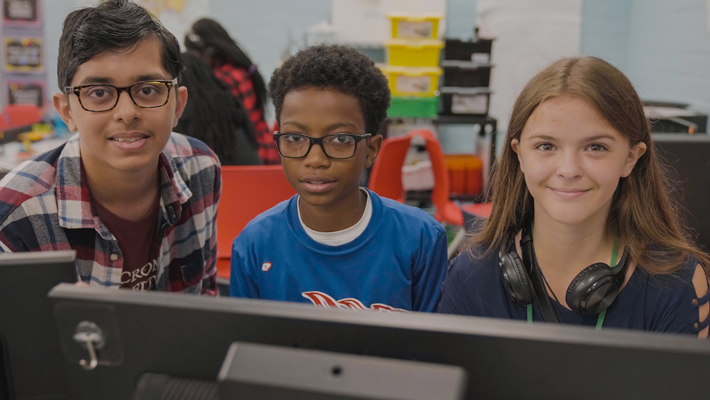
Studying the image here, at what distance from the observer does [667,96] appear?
12.2ft

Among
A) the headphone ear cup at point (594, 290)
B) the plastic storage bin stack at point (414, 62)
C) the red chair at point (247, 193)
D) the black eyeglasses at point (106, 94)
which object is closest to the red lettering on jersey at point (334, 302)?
the headphone ear cup at point (594, 290)

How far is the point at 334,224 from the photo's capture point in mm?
1268

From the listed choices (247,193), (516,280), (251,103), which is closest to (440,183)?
(251,103)

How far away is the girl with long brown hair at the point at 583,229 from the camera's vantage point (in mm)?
1016

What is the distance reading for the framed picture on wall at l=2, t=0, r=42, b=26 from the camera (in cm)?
492

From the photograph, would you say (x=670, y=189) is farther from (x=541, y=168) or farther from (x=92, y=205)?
(x=92, y=205)

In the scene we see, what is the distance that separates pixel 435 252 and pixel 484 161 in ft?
11.1

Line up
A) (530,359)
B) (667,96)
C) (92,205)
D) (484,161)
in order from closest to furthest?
(530,359), (92,205), (667,96), (484,161)

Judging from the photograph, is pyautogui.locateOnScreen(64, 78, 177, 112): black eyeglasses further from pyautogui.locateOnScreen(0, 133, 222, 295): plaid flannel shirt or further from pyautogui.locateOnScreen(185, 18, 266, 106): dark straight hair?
pyautogui.locateOnScreen(185, 18, 266, 106): dark straight hair

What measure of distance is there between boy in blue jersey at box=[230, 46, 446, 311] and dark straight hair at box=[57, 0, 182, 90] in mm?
291

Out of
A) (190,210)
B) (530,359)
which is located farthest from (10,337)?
(190,210)

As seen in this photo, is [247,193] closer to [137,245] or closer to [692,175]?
[137,245]

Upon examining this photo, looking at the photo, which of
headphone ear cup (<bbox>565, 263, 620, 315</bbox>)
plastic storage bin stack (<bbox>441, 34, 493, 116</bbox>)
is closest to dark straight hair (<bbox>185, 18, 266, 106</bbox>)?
plastic storage bin stack (<bbox>441, 34, 493, 116</bbox>)

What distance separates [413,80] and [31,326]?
12.5 feet
